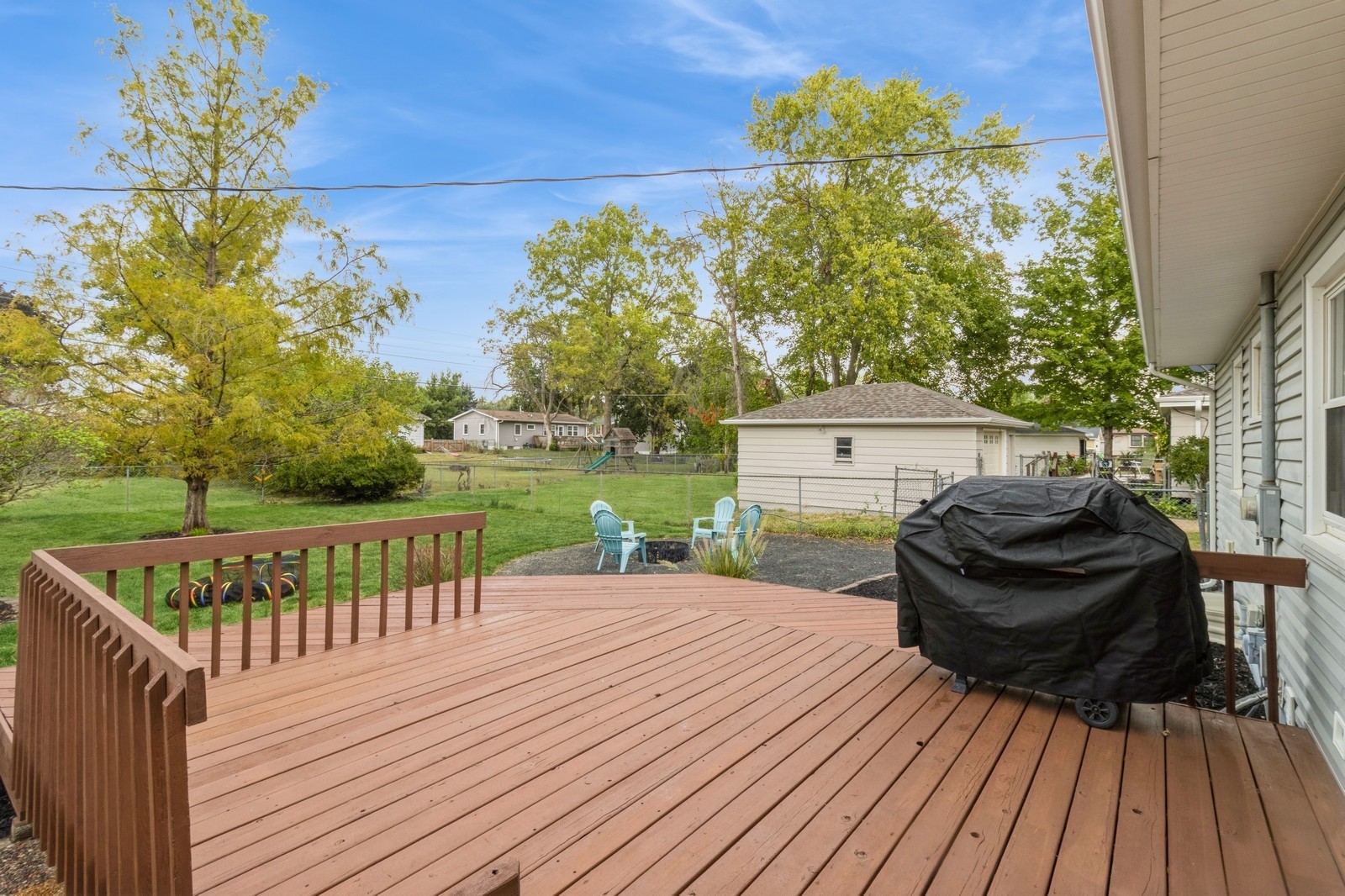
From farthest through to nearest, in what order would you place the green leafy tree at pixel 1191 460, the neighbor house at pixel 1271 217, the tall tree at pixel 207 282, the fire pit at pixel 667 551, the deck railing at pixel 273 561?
1. the green leafy tree at pixel 1191 460
2. the fire pit at pixel 667 551
3. the tall tree at pixel 207 282
4. the deck railing at pixel 273 561
5. the neighbor house at pixel 1271 217

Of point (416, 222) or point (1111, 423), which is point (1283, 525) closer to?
point (1111, 423)

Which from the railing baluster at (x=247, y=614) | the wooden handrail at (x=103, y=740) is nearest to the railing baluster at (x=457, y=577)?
the railing baluster at (x=247, y=614)

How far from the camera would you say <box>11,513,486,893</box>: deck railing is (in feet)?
4.16

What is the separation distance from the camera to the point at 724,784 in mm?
2186

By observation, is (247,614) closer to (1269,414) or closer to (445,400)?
(1269,414)

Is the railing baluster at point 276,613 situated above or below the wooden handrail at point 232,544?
below

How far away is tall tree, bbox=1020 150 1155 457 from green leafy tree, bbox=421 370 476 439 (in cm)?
4018

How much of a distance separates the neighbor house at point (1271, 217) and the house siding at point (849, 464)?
28.5 ft

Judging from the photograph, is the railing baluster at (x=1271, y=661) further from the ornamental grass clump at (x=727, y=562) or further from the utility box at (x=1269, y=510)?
the ornamental grass clump at (x=727, y=562)

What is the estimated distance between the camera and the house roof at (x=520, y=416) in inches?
2016

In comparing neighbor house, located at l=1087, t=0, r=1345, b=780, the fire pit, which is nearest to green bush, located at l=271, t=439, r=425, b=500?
the fire pit

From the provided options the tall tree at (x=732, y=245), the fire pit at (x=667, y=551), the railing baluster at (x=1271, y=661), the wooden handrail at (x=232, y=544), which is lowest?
the fire pit at (x=667, y=551)

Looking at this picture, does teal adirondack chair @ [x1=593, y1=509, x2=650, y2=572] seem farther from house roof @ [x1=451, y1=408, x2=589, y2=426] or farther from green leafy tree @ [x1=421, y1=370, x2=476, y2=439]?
green leafy tree @ [x1=421, y1=370, x2=476, y2=439]

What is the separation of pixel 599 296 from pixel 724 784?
1227 inches
